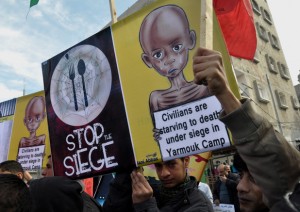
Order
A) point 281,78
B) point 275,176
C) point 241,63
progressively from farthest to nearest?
point 281,78 < point 241,63 < point 275,176

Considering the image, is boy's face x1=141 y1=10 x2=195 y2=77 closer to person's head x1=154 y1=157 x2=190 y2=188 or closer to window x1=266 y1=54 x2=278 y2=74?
person's head x1=154 y1=157 x2=190 y2=188

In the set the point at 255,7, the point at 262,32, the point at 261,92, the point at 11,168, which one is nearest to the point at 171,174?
the point at 11,168

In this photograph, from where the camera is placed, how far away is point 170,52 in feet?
6.90

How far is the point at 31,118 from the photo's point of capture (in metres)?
3.73

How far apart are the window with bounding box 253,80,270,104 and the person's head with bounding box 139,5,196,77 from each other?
15035 millimetres

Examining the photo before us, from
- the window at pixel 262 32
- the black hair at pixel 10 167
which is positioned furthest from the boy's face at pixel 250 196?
the window at pixel 262 32

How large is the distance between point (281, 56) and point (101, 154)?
851 inches

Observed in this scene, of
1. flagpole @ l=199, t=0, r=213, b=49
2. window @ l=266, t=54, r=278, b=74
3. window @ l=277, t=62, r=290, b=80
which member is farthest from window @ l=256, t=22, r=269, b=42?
flagpole @ l=199, t=0, r=213, b=49

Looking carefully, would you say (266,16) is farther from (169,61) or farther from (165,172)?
(165,172)

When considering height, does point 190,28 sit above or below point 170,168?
above

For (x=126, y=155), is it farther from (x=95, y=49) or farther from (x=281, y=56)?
(x=281, y=56)

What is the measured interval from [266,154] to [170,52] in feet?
4.08

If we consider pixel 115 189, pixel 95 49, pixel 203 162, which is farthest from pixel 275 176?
pixel 203 162

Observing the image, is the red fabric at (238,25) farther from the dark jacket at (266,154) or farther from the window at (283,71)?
the window at (283,71)
